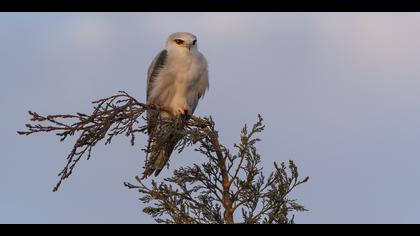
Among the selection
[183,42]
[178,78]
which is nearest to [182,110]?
[178,78]

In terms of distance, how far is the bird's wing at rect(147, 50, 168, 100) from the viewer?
785 centimetres

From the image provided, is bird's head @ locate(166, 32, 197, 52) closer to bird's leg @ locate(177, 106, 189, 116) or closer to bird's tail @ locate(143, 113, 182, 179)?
bird's leg @ locate(177, 106, 189, 116)

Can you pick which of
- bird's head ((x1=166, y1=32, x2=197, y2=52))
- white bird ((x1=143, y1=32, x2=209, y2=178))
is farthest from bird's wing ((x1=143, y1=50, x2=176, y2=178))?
bird's head ((x1=166, y1=32, x2=197, y2=52))

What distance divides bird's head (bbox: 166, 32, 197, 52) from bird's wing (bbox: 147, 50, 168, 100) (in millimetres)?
148

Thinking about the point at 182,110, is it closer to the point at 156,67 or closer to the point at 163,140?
the point at 156,67

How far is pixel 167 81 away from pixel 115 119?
2886mm

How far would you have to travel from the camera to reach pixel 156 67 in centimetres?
789

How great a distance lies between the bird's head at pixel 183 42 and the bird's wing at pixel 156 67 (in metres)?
0.15

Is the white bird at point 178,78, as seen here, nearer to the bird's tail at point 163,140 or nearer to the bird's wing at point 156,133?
the bird's wing at point 156,133

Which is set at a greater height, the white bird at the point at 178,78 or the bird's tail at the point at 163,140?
the white bird at the point at 178,78

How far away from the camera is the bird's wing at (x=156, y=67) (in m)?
7.85

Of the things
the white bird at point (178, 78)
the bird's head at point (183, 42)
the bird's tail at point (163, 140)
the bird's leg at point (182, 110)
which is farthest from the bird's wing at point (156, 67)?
the bird's tail at point (163, 140)

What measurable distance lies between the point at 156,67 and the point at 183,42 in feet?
1.48
